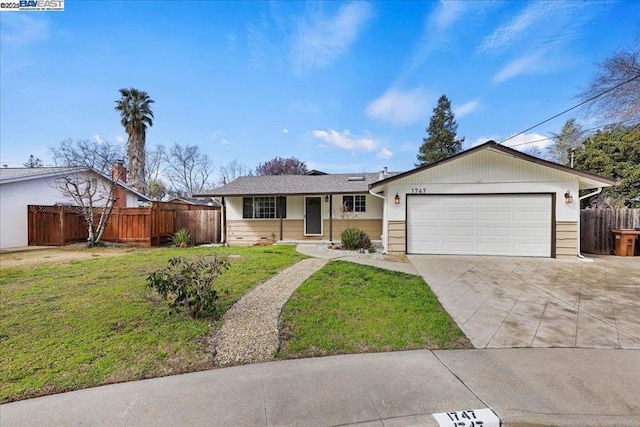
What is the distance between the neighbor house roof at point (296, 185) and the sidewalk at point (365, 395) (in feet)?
31.0

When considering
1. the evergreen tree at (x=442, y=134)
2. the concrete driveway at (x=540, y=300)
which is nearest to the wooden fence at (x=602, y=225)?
the concrete driveway at (x=540, y=300)

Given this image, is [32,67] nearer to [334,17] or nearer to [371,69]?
[334,17]

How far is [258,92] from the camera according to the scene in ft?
44.5

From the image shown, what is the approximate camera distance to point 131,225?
13031mm

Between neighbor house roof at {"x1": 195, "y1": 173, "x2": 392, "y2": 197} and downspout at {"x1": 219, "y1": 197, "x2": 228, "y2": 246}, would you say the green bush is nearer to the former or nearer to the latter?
neighbor house roof at {"x1": 195, "y1": 173, "x2": 392, "y2": 197}

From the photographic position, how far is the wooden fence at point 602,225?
9781 millimetres

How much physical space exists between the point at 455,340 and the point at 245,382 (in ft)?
8.44

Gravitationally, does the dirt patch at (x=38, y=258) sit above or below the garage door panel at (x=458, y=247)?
below

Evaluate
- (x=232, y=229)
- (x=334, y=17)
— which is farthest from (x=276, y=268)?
(x=334, y=17)

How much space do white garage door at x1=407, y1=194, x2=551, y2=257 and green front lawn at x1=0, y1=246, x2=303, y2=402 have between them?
19.2 ft

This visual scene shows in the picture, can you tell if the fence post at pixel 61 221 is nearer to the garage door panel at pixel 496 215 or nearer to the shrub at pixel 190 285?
the shrub at pixel 190 285

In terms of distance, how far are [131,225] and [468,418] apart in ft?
48.8

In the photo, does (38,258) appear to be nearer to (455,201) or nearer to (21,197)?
(21,197)

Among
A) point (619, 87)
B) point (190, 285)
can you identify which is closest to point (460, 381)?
point (190, 285)
